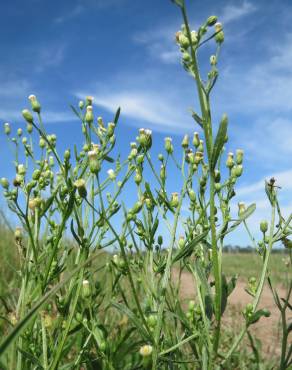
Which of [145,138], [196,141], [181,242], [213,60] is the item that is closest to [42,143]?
[145,138]

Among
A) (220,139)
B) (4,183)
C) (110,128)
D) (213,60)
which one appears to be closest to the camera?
(220,139)

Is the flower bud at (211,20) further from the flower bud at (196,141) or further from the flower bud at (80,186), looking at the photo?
the flower bud at (80,186)

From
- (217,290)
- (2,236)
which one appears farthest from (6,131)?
(2,236)

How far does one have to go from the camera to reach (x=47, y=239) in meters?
2.05

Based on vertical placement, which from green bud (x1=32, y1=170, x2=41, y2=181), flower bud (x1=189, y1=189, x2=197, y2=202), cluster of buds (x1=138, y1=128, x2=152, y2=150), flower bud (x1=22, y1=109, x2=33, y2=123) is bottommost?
flower bud (x1=189, y1=189, x2=197, y2=202)

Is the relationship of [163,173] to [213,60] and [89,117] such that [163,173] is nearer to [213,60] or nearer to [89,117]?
[89,117]

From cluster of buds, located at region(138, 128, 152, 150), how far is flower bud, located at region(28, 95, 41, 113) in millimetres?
453

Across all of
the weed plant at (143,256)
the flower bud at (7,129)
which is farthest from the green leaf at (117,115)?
the flower bud at (7,129)

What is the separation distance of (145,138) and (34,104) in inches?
19.7

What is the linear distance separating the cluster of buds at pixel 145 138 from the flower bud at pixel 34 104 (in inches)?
17.8

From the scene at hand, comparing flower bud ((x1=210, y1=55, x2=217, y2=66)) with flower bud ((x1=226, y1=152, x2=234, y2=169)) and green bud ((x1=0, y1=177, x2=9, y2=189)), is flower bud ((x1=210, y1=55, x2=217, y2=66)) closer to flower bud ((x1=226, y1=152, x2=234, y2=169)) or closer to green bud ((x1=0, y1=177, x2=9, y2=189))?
flower bud ((x1=226, y1=152, x2=234, y2=169))

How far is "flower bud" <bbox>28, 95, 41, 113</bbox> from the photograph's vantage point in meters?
1.95

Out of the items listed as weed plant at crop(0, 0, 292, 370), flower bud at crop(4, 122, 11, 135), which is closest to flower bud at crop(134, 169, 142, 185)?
weed plant at crop(0, 0, 292, 370)

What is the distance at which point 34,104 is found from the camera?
1946mm
